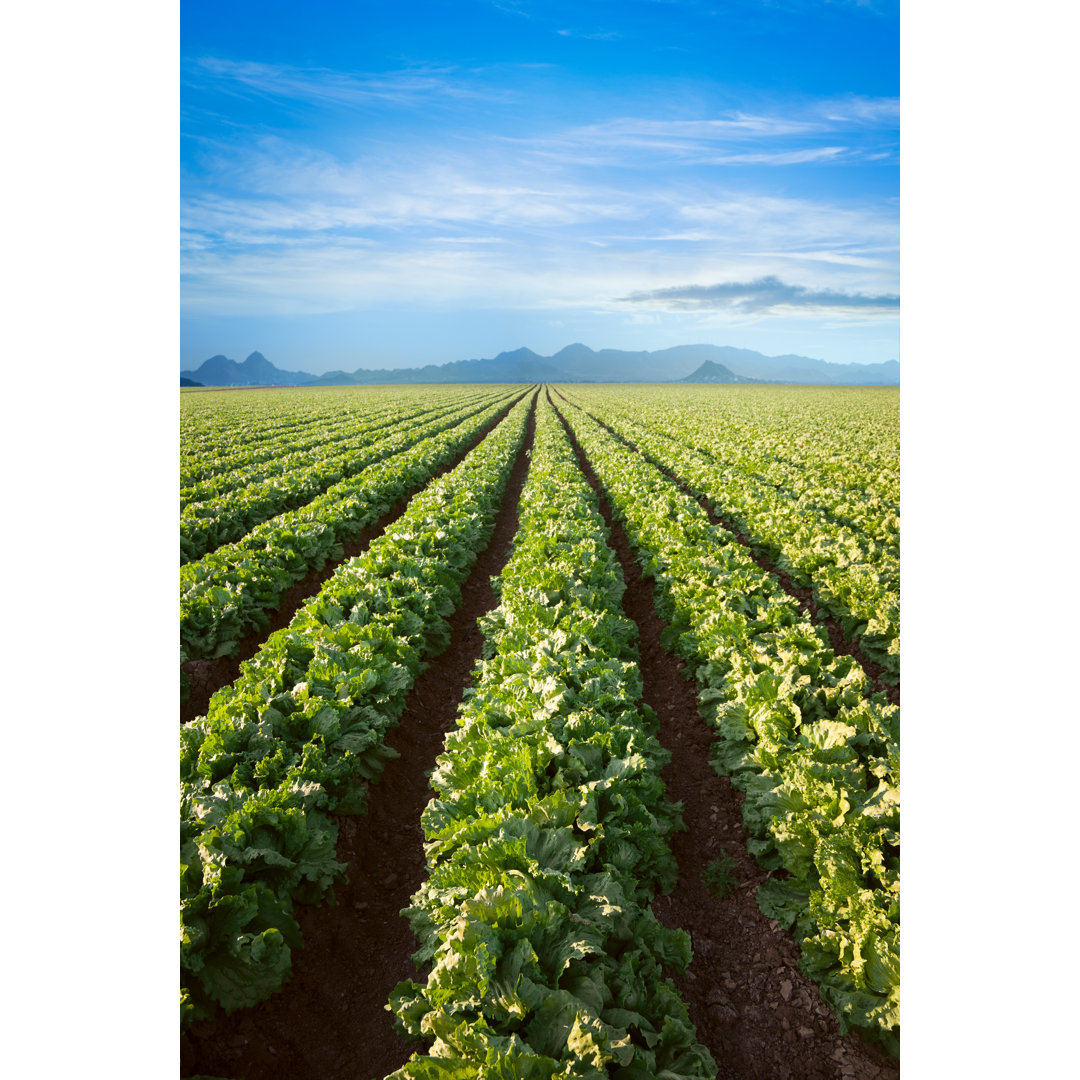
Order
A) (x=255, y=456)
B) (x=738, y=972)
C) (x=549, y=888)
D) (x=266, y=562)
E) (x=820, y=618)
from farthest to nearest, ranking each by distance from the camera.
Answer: (x=255, y=456)
(x=266, y=562)
(x=820, y=618)
(x=738, y=972)
(x=549, y=888)

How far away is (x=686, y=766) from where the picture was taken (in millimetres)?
7066

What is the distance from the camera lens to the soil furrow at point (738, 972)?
4.04 meters

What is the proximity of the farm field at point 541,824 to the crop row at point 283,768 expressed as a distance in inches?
1.0

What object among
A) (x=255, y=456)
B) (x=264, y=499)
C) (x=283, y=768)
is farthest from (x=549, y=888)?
(x=255, y=456)

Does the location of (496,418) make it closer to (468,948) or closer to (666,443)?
(666,443)

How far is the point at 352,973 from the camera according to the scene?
15.4ft

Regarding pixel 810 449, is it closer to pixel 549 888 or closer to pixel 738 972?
pixel 738 972

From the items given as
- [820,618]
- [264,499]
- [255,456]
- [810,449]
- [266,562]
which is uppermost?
[810,449]

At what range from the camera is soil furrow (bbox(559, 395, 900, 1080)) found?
159 inches

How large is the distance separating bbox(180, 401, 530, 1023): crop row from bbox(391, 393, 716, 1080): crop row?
37.0 inches

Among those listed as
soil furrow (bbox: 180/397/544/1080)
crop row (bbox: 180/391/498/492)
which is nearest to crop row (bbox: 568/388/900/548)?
soil furrow (bbox: 180/397/544/1080)

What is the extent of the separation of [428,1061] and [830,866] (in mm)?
3061

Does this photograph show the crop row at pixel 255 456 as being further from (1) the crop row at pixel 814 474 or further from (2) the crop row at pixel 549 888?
(1) the crop row at pixel 814 474

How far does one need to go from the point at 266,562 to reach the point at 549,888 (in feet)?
28.4
